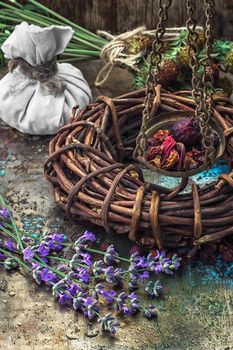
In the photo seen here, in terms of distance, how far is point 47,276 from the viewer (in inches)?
77.5

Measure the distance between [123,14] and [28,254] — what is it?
139cm

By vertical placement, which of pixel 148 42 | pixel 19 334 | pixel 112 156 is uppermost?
pixel 148 42

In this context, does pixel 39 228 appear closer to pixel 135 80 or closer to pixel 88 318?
pixel 88 318

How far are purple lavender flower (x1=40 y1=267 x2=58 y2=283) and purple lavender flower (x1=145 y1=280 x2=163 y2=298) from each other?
25cm

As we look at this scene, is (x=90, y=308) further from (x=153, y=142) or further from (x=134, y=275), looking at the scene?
(x=153, y=142)

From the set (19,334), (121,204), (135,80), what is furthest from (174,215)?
(135,80)

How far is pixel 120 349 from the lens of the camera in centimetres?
185

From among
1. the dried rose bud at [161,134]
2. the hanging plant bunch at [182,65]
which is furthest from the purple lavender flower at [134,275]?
the hanging plant bunch at [182,65]

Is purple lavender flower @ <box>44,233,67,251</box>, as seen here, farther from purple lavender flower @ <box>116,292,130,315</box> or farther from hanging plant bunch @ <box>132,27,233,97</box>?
hanging plant bunch @ <box>132,27,233,97</box>

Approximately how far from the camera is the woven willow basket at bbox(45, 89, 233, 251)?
6.39 ft

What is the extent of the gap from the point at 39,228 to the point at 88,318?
1.27 ft

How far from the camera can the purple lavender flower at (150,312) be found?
190 centimetres

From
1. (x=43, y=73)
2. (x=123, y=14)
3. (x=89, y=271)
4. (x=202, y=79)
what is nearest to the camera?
(x=202, y=79)

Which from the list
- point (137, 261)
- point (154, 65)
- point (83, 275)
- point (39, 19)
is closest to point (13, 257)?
point (83, 275)
